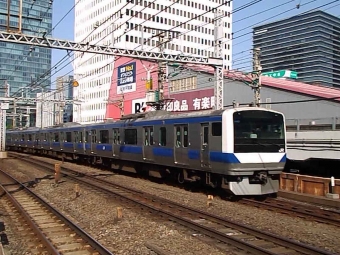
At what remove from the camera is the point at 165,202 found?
470 inches

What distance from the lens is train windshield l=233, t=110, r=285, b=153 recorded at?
12180mm

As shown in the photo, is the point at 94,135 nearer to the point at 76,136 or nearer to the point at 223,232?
the point at 76,136

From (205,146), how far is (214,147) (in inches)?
21.4

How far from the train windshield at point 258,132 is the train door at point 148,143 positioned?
17.9 ft

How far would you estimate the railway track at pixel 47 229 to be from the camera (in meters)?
7.43

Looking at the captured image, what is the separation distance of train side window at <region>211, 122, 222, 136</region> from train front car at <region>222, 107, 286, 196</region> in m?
0.22

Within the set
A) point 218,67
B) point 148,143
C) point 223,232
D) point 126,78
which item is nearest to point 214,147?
point 223,232

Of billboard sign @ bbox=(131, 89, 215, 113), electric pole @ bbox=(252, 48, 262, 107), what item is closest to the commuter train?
electric pole @ bbox=(252, 48, 262, 107)

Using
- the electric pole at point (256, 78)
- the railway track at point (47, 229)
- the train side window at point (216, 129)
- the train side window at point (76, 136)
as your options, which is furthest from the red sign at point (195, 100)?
the railway track at point (47, 229)

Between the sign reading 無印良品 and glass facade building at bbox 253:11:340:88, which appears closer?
glass facade building at bbox 253:11:340:88

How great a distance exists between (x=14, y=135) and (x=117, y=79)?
2494 centimetres

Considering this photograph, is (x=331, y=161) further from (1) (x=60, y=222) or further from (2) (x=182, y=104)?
(2) (x=182, y=104)

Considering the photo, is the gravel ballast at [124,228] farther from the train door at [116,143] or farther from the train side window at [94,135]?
the train side window at [94,135]

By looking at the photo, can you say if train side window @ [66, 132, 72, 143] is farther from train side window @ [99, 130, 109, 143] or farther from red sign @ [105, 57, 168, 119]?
red sign @ [105, 57, 168, 119]
